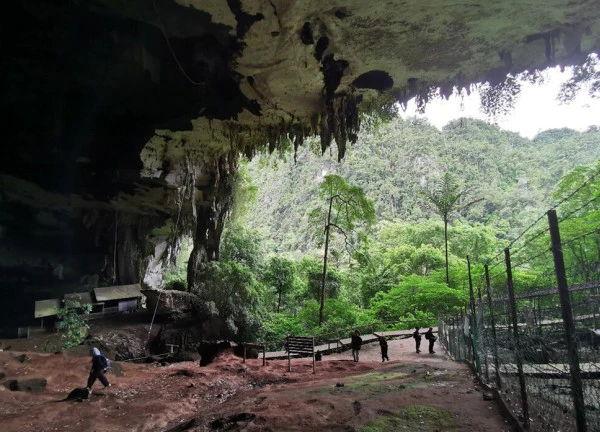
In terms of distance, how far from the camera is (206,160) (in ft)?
64.9

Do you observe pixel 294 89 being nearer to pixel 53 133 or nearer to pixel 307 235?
pixel 53 133

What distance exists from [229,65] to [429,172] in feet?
217

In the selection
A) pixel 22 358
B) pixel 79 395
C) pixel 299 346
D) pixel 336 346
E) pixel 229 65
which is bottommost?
pixel 79 395

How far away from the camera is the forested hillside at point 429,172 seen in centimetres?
6131

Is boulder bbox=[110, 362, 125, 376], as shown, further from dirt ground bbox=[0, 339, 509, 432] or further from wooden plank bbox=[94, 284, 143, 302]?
wooden plank bbox=[94, 284, 143, 302]

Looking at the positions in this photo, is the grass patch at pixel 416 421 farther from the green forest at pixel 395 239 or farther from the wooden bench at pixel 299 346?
the wooden bench at pixel 299 346

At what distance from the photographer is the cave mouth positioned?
43.2ft

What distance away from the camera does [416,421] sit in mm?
6148

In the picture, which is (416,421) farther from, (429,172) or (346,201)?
(429,172)

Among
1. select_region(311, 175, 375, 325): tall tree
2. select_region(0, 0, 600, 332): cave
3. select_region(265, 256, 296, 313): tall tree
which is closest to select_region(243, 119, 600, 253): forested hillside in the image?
select_region(265, 256, 296, 313): tall tree

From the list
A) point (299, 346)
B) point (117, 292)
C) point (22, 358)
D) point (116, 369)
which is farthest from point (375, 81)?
point (117, 292)

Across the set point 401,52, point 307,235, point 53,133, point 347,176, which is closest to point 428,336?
point 401,52

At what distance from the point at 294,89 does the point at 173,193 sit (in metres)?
9.50

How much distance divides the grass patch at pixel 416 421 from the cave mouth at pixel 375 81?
33.2ft
